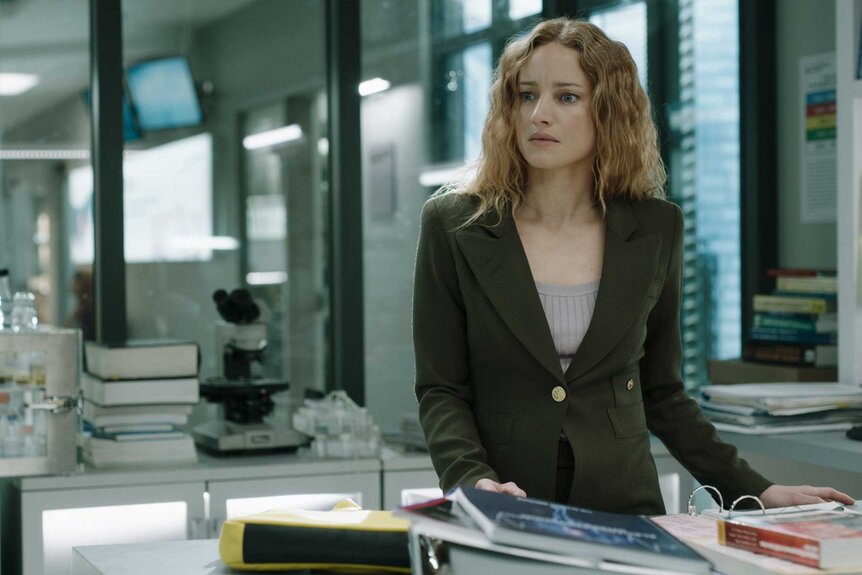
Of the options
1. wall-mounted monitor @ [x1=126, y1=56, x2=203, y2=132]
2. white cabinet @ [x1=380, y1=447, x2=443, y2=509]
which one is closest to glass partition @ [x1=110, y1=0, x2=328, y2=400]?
wall-mounted monitor @ [x1=126, y1=56, x2=203, y2=132]

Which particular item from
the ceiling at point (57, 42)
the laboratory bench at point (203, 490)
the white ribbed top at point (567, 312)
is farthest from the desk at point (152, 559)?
the ceiling at point (57, 42)

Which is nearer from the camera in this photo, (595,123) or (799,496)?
(799,496)

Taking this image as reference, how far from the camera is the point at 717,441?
2031 mm

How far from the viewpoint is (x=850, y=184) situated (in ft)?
11.2

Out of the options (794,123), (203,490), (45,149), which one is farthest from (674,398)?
(794,123)

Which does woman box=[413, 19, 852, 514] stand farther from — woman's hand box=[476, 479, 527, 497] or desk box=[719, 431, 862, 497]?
desk box=[719, 431, 862, 497]

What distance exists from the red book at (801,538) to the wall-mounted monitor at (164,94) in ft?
9.04

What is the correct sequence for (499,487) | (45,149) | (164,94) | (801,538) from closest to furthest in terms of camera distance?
(801,538), (499,487), (45,149), (164,94)

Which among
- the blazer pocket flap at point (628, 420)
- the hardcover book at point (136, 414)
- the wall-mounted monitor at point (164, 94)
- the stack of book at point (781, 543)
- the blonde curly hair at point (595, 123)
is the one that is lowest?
the hardcover book at point (136, 414)

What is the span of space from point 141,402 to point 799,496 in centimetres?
212

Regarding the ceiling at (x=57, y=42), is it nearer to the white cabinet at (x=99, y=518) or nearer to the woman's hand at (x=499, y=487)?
the white cabinet at (x=99, y=518)

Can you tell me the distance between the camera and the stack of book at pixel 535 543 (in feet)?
3.92

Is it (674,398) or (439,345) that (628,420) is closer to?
(674,398)

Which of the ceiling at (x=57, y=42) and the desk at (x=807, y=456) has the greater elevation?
the ceiling at (x=57, y=42)
